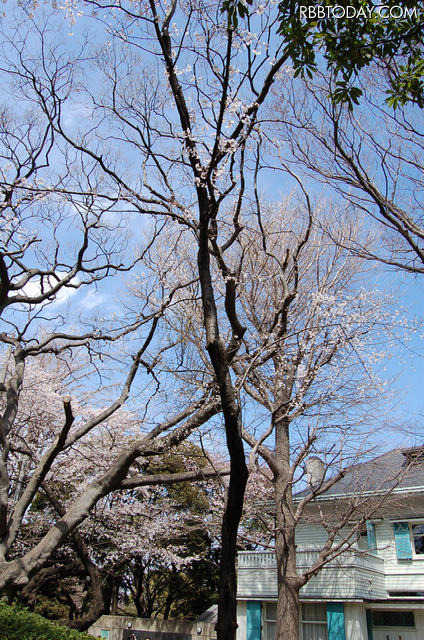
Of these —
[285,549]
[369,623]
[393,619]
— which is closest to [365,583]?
[369,623]

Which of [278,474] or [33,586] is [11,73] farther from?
Result: [33,586]

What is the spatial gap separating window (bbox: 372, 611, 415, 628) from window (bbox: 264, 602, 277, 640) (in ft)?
9.27

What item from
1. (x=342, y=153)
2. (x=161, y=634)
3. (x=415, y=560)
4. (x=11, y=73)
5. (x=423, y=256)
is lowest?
(x=161, y=634)

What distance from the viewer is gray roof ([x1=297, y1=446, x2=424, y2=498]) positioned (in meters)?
10.3

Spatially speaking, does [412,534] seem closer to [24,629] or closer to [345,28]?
[24,629]

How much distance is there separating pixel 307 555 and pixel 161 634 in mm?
6891

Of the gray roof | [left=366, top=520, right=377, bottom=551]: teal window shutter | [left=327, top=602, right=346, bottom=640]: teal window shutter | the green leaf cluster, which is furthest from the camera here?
[left=366, top=520, right=377, bottom=551]: teal window shutter

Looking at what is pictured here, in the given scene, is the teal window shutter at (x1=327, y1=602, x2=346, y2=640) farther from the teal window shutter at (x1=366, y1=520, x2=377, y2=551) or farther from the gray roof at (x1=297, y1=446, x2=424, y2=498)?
the gray roof at (x1=297, y1=446, x2=424, y2=498)

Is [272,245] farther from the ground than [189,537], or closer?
farther from the ground

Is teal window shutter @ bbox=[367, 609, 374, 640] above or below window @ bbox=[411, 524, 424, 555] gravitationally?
below

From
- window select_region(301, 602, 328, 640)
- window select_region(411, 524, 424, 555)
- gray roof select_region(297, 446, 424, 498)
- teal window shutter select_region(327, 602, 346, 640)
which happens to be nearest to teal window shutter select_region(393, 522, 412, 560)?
window select_region(411, 524, 424, 555)

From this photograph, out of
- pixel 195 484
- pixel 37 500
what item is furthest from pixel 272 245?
pixel 37 500

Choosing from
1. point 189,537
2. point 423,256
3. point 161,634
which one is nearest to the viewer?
point 423,256

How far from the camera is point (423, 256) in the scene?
6770mm
